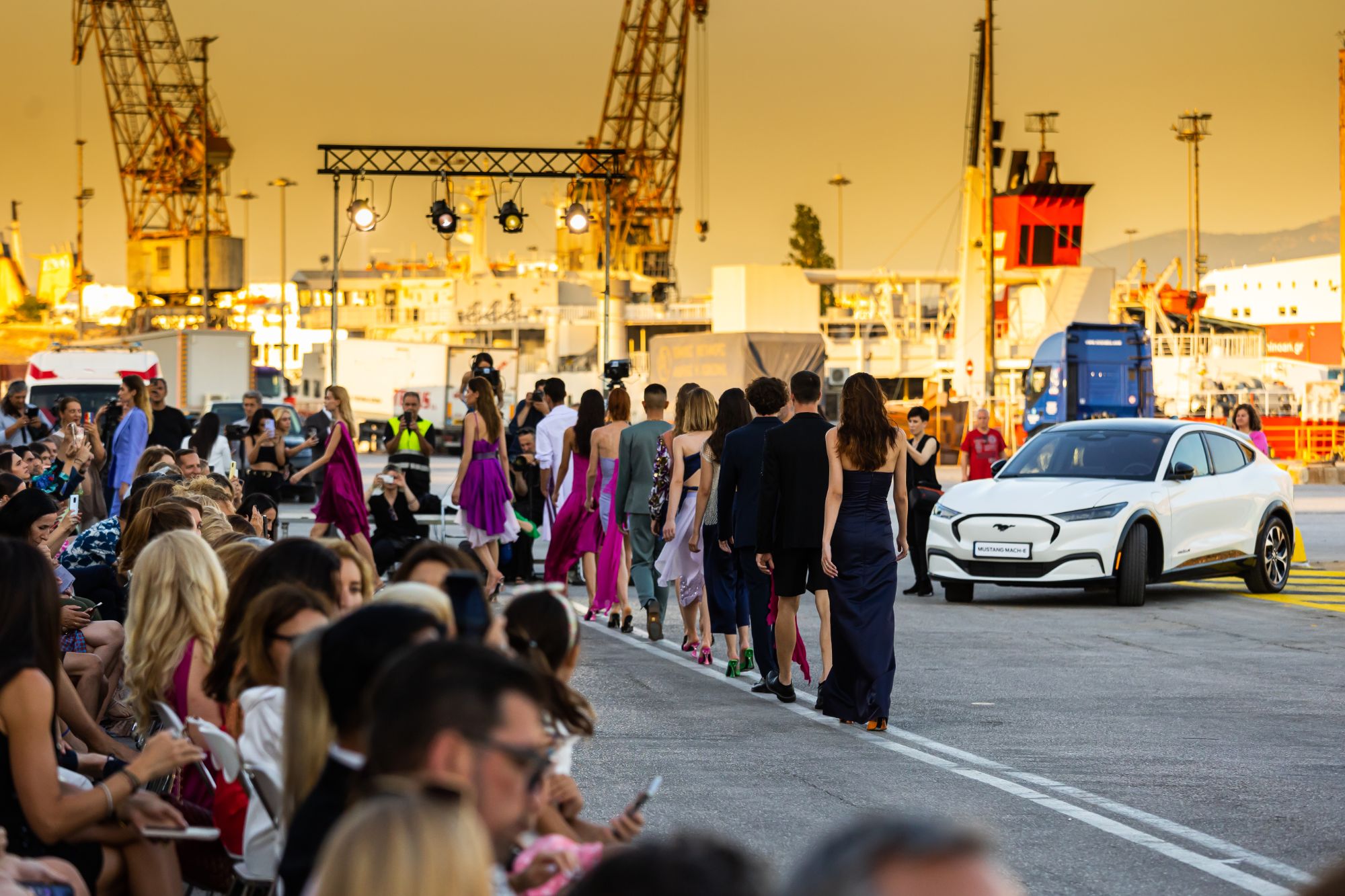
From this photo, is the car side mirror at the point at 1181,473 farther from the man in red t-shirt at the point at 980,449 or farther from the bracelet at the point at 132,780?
the bracelet at the point at 132,780

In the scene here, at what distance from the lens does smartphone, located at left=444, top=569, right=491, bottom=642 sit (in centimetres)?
432

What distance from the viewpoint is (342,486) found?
15.7 m

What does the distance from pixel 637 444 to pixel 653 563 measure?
2.96 feet

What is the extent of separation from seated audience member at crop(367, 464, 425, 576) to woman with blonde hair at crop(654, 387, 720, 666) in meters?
4.17

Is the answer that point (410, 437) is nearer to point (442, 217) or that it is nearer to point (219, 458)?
point (219, 458)

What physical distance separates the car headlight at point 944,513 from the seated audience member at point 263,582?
11.5 meters

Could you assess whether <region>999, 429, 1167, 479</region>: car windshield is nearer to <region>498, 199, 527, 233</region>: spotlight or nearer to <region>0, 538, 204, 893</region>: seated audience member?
<region>0, 538, 204, 893</region>: seated audience member

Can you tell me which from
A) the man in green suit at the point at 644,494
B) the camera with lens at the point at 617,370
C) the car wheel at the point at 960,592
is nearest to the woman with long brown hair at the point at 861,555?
the man in green suit at the point at 644,494

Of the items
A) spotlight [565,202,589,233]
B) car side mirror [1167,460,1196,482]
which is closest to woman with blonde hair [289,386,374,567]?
car side mirror [1167,460,1196,482]

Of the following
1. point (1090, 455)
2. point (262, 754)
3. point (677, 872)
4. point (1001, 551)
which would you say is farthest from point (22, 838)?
point (1090, 455)

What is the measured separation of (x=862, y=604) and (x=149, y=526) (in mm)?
3708

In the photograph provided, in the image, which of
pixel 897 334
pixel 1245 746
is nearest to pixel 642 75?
pixel 897 334

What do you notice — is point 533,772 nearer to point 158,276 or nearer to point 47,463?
point 47,463

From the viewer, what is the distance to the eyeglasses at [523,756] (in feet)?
9.18
